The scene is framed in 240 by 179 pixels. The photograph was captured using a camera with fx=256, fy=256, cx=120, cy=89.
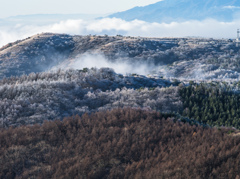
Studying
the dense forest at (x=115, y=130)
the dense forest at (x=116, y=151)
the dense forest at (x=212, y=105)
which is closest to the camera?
the dense forest at (x=116, y=151)

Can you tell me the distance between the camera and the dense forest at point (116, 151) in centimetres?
877

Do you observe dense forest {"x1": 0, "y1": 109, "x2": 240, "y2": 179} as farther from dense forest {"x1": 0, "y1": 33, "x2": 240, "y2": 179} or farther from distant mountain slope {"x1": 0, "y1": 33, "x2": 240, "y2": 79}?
distant mountain slope {"x1": 0, "y1": 33, "x2": 240, "y2": 79}

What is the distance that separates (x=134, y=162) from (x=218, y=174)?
9.35 ft

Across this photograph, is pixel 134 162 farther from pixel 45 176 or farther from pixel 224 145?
pixel 224 145

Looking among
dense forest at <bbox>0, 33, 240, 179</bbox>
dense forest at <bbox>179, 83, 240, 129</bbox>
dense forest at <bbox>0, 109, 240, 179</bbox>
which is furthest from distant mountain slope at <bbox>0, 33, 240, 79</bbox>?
dense forest at <bbox>0, 109, 240, 179</bbox>

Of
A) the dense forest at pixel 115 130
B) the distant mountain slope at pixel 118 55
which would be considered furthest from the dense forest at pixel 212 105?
the distant mountain slope at pixel 118 55

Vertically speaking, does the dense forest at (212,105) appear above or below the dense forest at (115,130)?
below

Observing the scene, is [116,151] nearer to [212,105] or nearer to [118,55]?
[212,105]

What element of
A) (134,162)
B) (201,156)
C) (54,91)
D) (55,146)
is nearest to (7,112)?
(54,91)

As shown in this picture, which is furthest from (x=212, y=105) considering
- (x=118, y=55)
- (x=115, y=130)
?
(x=118, y=55)

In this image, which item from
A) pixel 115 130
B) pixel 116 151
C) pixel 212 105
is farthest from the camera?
pixel 212 105

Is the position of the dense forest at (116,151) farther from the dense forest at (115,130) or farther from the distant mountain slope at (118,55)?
the distant mountain slope at (118,55)

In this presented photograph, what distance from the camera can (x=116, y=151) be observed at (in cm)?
1039

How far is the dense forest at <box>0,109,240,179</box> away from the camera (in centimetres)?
877
